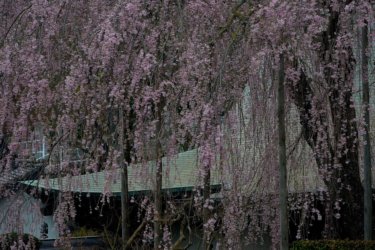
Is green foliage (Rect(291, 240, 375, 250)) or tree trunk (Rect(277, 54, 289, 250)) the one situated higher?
tree trunk (Rect(277, 54, 289, 250))

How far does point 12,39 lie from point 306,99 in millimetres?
3086

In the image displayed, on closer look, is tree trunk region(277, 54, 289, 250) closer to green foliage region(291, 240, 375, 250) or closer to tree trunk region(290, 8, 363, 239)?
tree trunk region(290, 8, 363, 239)

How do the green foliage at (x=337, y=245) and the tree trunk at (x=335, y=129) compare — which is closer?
→ the tree trunk at (x=335, y=129)

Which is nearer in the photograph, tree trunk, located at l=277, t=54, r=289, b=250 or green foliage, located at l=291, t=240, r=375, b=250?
tree trunk, located at l=277, t=54, r=289, b=250

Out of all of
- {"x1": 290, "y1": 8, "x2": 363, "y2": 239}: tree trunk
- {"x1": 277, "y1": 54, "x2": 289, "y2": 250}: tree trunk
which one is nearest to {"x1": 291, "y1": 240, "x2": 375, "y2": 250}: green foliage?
{"x1": 290, "y1": 8, "x2": 363, "y2": 239}: tree trunk

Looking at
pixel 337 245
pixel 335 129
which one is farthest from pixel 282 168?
pixel 337 245

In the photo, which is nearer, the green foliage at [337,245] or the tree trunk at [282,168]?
the tree trunk at [282,168]

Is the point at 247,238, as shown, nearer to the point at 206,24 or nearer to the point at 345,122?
the point at 345,122

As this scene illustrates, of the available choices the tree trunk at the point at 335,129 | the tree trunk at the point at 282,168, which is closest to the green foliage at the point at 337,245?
the tree trunk at the point at 335,129

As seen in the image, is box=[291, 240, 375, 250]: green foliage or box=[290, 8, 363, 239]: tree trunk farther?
box=[291, 240, 375, 250]: green foliage

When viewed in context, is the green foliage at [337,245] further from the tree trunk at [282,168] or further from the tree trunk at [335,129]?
the tree trunk at [282,168]

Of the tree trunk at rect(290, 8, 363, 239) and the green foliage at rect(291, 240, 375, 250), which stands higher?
the tree trunk at rect(290, 8, 363, 239)

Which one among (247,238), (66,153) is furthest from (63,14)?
(247,238)

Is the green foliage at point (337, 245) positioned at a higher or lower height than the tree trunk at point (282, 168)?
lower
